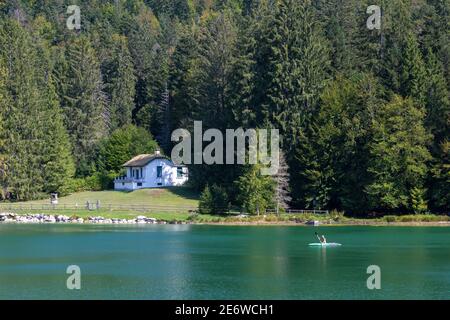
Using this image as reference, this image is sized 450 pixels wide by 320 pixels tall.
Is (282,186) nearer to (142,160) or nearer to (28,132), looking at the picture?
(142,160)

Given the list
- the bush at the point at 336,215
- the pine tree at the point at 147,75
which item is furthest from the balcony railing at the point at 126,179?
the bush at the point at 336,215

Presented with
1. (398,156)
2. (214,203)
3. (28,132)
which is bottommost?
(214,203)

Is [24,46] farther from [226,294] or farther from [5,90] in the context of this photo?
[226,294]

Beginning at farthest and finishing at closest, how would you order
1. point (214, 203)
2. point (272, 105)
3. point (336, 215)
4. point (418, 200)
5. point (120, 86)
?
point (120, 86)
point (272, 105)
point (214, 203)
point (336, 215)
point (418, 200)

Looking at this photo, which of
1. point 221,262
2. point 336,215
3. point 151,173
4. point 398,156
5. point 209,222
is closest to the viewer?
point 221,262

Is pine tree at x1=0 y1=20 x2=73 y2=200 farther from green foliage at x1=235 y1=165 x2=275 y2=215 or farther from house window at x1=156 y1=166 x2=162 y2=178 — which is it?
green foliage at x1=235 y1=165 x2=275 y2=215

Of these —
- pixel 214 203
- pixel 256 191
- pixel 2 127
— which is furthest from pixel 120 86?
pixel 256 191

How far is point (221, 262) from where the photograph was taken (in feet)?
177

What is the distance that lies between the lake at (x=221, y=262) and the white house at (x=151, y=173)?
25.9 metres

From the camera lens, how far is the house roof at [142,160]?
104125 mm

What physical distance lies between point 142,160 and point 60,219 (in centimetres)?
2114

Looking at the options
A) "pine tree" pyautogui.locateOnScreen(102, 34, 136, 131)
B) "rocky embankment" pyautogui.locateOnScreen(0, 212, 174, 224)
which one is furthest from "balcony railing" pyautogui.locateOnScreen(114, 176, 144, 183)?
"rocky embankment" pyautogui.locateOnScreen(0, 212, 174, 224)

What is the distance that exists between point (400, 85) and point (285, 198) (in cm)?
1494

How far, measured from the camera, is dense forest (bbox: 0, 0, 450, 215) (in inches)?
3371
